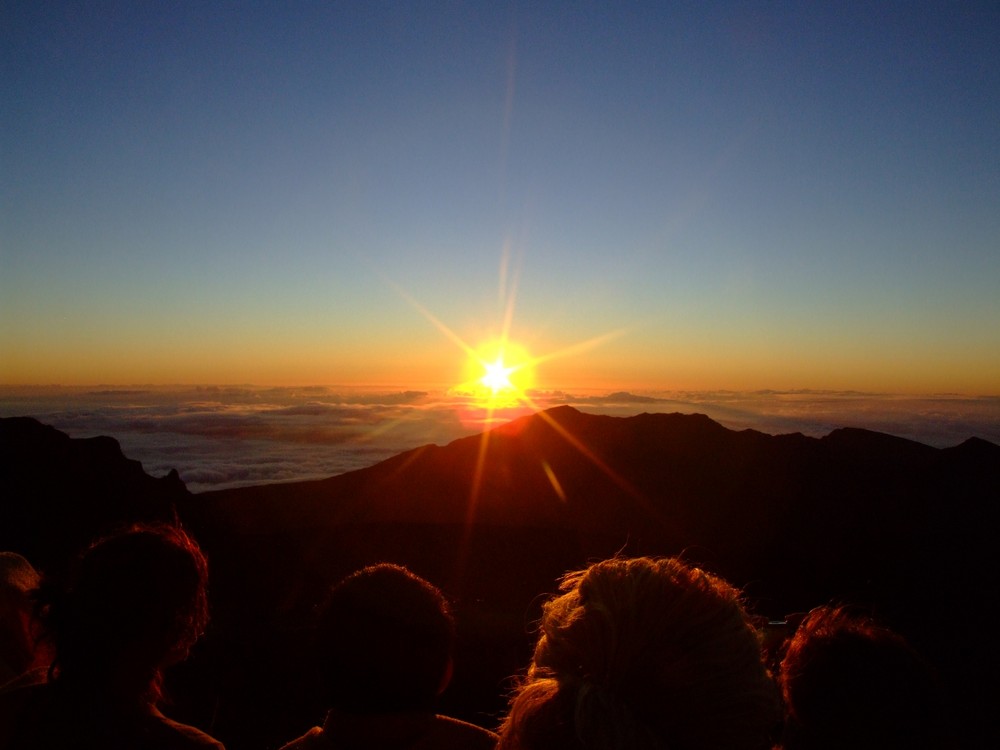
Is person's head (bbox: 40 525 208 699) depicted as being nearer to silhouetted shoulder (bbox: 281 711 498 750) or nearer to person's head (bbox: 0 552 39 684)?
silhouetted shoulder (bbox: 281 711 498 750)

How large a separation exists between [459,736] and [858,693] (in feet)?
3.22

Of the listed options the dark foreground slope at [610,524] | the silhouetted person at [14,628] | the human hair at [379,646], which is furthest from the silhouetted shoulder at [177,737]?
the dark foreground slope at [610,524]

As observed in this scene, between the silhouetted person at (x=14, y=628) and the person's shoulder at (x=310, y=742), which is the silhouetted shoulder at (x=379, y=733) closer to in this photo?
the person's shoulder at (x=310, y=742)

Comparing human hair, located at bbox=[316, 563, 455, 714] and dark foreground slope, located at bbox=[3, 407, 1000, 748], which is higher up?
human hair, located at bbox=[316, 563, 455, 714]

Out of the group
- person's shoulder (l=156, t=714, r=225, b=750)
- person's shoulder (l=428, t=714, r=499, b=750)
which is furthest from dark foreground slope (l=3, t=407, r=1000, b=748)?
person's shoulder (l=428, t=714, r=499, b=750)

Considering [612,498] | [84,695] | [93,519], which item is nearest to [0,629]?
[84,695]

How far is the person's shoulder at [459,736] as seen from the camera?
180cm

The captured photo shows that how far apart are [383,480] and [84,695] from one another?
27.4 m

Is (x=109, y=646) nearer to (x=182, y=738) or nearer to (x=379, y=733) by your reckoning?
(x=182, y=738)

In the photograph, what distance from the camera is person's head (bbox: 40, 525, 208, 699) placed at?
186cm

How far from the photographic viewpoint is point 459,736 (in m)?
1.84

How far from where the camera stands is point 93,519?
2119 cm

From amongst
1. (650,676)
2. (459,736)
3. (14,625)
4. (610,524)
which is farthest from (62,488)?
(650,676)

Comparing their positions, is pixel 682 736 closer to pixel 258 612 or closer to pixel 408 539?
pixel 258 612
